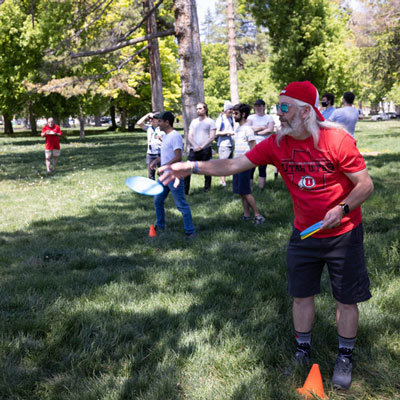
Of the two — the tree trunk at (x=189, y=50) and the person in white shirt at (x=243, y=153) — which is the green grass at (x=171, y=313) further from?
the tree trunk at (x=189, y=50)

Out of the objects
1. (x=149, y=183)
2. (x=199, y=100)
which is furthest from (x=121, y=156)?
(x=149, y=183)

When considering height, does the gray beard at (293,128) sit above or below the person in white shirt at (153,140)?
above

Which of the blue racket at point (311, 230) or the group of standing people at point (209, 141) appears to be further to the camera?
the group of standing people at point (209, 141)

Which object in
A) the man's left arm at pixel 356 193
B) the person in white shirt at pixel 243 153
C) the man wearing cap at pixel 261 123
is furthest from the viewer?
the man wearing cap at pixel 261 123

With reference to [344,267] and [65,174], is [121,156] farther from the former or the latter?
[344,267]

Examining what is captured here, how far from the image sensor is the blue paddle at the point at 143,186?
405cm

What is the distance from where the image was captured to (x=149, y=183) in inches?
171

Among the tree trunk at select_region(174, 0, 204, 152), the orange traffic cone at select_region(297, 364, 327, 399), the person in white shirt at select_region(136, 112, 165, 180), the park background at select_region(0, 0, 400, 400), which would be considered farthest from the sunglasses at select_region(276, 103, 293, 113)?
the tree trunk at select_region(174, 0, 204, 152)

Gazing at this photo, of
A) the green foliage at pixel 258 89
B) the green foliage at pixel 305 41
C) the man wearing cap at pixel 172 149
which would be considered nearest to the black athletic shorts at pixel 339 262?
the man wearing cap at pixel 172 149

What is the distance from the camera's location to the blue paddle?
405cm

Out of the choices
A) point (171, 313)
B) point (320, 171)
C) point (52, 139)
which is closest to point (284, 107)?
point (320, 171)

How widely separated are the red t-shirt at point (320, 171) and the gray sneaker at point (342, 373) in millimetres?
890

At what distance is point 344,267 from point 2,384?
2.46 meters

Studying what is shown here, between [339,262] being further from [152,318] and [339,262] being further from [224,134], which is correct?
[224,134]
